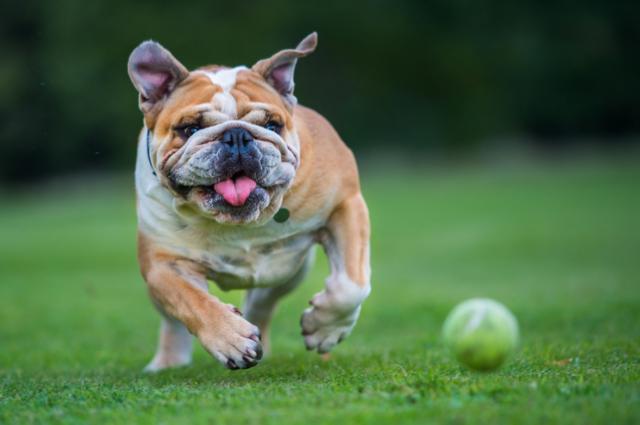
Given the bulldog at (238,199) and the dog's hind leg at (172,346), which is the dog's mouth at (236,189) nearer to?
the bulldog at (238,199)

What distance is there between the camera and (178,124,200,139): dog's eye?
5.34 meters

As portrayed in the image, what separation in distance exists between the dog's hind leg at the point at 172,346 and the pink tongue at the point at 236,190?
64.7 inches

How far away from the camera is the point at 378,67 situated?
1383 inches

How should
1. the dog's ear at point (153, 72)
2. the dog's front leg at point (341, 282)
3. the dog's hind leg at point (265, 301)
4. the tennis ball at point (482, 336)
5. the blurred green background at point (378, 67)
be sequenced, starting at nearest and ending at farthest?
the tennis ball at point (482, 336), the dog's ear at point (153, 72), the dog's front leg at point (341, 282), the dog's hind leg at point (265, 301), the blurred green background at point (378, 67)

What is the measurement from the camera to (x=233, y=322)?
201 inches

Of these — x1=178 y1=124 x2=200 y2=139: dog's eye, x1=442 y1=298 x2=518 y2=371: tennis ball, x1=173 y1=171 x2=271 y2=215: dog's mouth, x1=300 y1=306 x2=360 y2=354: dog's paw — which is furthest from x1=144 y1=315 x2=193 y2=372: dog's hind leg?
x1=442 y1=298 x2=518 y2=371: tennis ball

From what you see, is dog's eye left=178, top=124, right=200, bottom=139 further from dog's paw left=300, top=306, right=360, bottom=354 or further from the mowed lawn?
the mowed lawn

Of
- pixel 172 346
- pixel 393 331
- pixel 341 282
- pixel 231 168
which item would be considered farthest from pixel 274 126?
pixel 393 331

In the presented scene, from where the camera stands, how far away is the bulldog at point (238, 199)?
17.0 ft

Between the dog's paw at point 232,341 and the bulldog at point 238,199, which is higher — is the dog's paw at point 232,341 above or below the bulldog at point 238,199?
below

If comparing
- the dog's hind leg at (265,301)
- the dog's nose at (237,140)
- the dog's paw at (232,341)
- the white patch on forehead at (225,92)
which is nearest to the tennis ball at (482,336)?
the dog's paw at (232,341)

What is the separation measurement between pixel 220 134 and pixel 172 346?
6.60 feet

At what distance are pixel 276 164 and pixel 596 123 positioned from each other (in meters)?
32.6

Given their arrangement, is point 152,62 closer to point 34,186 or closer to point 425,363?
point 425,363
